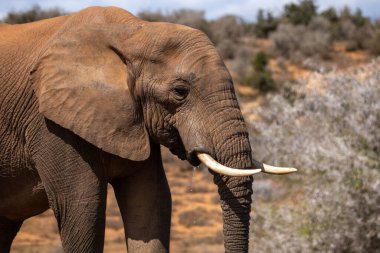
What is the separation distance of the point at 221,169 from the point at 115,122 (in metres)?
0.65

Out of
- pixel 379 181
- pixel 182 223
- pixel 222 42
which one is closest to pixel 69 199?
pixel 379 181

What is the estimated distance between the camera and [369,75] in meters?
10.5

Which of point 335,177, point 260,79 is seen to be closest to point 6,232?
point 335,177

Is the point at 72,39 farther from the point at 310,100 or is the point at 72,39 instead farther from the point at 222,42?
the point at 222,42

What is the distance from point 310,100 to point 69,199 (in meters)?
6.61

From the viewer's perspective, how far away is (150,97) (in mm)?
4234

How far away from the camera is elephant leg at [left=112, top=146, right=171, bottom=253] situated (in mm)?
4629

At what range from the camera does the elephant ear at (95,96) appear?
4277 mm

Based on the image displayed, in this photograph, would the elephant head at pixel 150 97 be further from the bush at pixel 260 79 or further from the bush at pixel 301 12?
the bush at pixel 301 12

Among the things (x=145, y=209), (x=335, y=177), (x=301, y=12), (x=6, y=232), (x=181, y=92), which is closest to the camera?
(x=181, y=92)

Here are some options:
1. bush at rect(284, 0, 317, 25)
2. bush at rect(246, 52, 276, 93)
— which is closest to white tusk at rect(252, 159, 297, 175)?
bush at rect(246, 52, 276, 93)

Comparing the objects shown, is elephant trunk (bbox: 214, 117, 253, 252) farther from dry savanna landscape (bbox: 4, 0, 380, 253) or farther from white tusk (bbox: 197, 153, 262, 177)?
dry savanna landscape (bbox: 4, 0, 380, 253)

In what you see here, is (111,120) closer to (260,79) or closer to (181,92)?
(181,92)

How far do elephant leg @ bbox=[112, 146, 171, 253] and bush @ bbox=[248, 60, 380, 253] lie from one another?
14.6 feet
